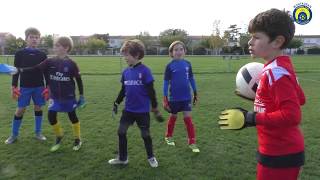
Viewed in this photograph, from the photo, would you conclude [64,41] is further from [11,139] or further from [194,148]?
[194,148]

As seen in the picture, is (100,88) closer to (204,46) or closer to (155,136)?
(155,136)

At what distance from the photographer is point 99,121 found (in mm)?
8664

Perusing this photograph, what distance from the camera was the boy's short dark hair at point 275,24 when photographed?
2639 millimetres

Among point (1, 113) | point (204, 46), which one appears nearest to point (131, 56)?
point (1, 113)

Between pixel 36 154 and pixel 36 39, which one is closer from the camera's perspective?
pixel 36 154

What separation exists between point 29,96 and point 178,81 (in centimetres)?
267

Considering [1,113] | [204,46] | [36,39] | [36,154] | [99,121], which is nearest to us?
[36,154]

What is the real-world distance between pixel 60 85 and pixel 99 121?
248 cm

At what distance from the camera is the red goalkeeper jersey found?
254cm

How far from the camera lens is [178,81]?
6.62 metres

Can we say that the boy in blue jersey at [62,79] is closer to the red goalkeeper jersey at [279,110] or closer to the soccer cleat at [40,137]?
the soccer cleat at [40,137]

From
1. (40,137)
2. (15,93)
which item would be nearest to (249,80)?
(15,93)

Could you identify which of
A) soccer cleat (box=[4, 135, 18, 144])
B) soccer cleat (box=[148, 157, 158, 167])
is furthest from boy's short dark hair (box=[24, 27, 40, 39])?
soccer cleat (box=[148, 157, 158, 167])

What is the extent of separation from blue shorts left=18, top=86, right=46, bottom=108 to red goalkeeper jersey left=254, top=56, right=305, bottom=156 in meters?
5.02
